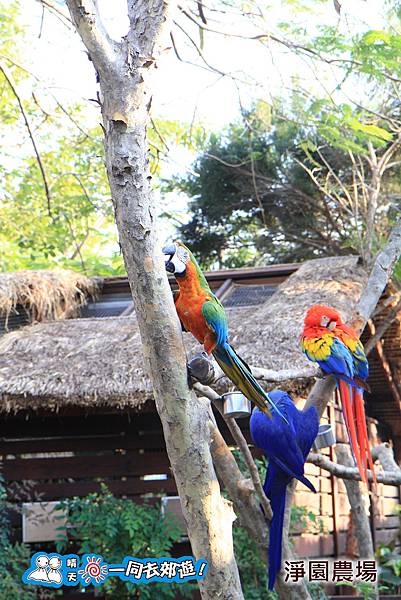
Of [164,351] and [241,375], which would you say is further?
[241,375]

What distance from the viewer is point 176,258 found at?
9.11 feet

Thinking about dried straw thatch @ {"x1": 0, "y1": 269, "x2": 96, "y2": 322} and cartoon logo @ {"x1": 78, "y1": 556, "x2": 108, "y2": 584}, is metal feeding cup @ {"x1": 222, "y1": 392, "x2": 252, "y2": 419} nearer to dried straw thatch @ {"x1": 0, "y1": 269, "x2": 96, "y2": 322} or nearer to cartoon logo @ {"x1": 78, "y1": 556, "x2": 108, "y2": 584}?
cartoon logo @ {"x1": 78, "y1": 556, "x2": 108, "y2": 584}

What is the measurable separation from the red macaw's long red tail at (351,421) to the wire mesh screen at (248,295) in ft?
11.9

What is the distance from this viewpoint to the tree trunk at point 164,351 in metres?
2.42

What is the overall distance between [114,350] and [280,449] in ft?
9.86

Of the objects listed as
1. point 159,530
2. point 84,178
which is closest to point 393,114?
point 84,178

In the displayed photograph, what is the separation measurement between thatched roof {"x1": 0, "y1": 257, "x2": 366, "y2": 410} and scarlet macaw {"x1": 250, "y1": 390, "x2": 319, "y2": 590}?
2.10 metres

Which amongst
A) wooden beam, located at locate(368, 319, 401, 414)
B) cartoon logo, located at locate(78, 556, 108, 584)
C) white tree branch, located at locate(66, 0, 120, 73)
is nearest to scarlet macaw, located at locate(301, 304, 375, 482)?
cartoon logo, located at locate(78, 556, 108, 584)

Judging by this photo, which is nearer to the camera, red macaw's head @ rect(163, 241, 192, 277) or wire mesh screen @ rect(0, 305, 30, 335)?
red macaw's head @ rect(163, 241, 192, 277)

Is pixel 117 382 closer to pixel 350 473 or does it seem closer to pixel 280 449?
pixel 350 473

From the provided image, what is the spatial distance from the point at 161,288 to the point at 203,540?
80 cm

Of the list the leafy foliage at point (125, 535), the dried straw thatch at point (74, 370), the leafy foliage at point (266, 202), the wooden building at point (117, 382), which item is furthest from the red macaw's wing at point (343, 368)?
the leafy foliage at point (266, 202)

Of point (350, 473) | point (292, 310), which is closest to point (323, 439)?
point (350, 473)

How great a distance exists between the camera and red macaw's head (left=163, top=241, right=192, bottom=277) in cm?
275
